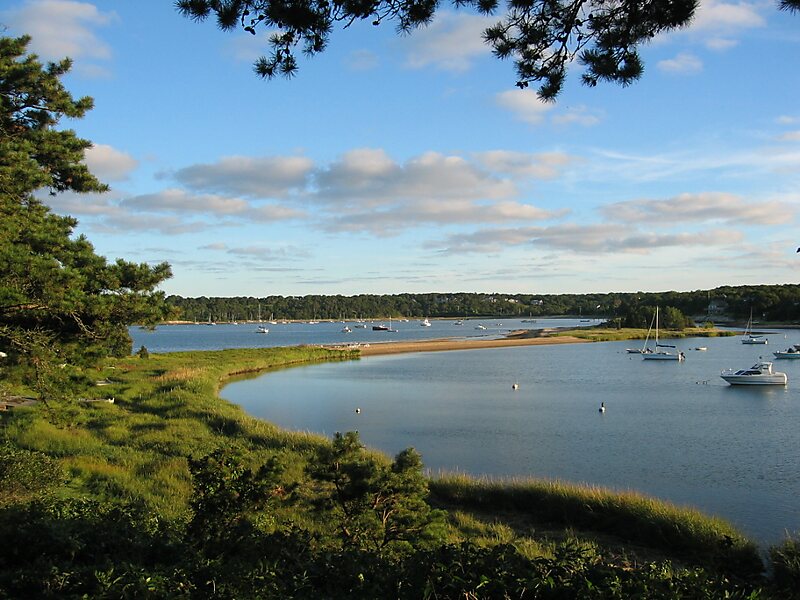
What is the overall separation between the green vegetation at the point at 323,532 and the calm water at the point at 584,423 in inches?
136

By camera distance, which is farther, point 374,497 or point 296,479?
point 296,479

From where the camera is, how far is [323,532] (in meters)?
10.4

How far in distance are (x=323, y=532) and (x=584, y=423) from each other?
772 inches

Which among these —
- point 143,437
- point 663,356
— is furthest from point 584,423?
point 663,356

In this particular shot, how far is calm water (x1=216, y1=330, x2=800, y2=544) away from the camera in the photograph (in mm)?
17803

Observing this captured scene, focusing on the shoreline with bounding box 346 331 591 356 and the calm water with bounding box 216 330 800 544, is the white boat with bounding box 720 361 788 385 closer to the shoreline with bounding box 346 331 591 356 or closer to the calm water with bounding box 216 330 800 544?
the calm water with bounding box 216 330 800 544

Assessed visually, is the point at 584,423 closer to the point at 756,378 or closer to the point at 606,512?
the point at 606,512

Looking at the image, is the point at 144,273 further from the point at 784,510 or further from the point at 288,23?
the point at 784,510

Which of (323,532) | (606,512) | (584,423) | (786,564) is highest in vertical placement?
(323,532)

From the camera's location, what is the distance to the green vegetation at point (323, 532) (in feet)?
14.5

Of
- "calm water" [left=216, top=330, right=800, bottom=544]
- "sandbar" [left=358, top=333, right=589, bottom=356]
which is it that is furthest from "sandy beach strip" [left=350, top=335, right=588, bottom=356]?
"calm water" [left=216, top=330, right=800, bottom=544]

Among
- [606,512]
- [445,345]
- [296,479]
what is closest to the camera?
[606,512]

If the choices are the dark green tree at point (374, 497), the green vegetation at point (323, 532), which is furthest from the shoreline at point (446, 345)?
the dark green tree at point (374, 497)

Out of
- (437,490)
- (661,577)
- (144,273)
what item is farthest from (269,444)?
(661,577)
